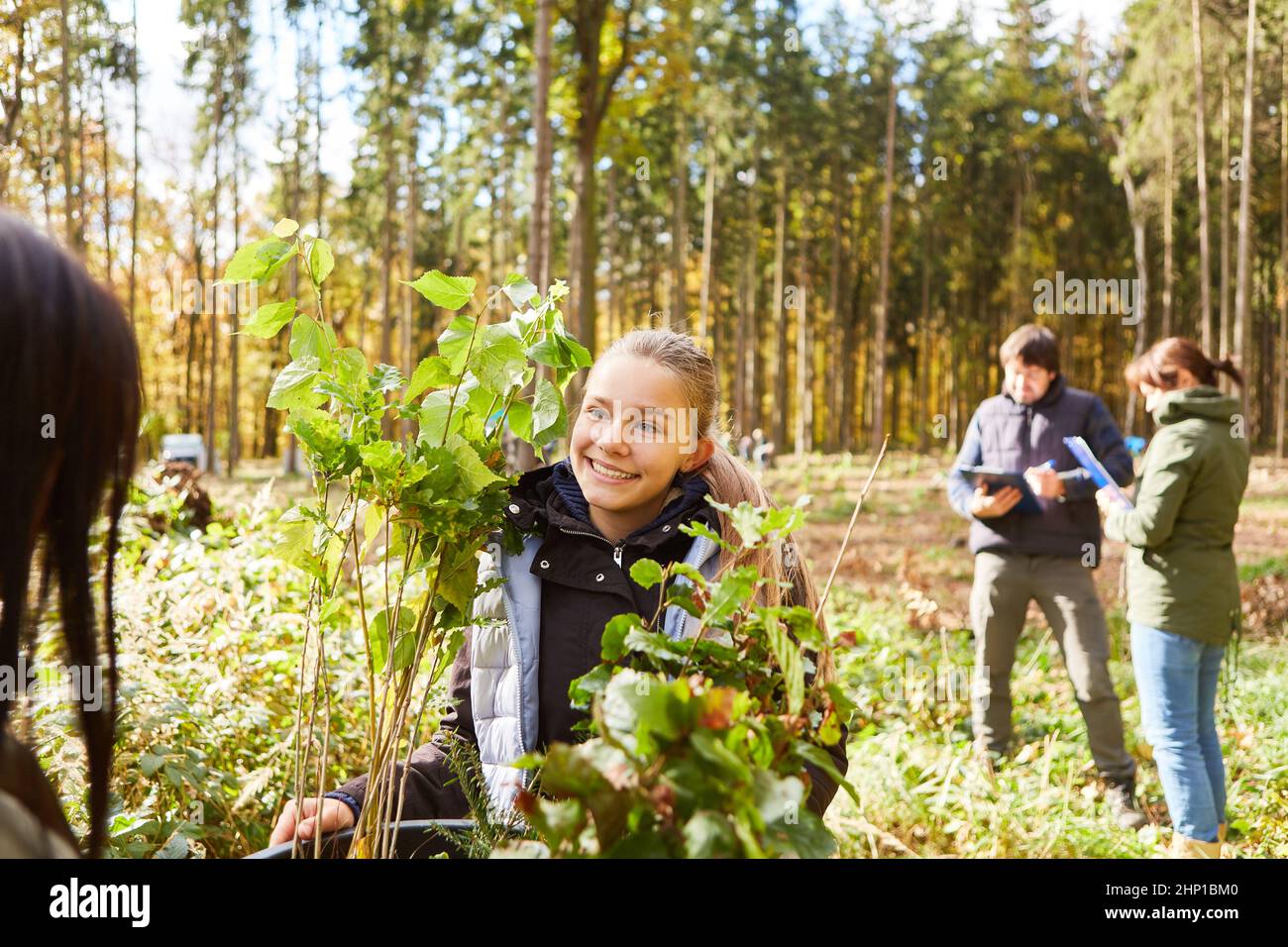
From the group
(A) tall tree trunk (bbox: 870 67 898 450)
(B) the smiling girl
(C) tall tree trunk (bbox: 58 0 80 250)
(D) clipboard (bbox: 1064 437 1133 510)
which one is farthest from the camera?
(A) tall tree trunk (bbox: 870 67 898 450)

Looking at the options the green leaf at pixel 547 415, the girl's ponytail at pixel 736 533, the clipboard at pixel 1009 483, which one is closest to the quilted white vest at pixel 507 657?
the girl's ponytail at pixel 736 533

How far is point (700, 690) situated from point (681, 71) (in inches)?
427

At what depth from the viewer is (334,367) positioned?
1385mm

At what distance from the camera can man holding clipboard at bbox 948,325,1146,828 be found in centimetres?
462

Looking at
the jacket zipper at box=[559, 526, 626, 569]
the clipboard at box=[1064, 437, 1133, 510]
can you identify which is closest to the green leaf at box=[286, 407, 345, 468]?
the jacket zipper at box=[559, 526, 626, 569]

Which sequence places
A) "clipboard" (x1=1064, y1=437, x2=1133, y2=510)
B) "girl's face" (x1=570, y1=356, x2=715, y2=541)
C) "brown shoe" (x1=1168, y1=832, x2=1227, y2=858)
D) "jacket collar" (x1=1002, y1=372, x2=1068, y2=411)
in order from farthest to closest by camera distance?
"jacket collar" (x1=1002, y1=372, x2=1068, y2=411)
"clipboard" (x1=1064, y1=437, x2=1133, y2=510)
"brown shoe" (x1=1168, y1=832, x2=1227, y2=858)
"girl's face" (x1=570, y1=356, x2=715, y2=541)

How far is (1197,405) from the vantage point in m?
3.84

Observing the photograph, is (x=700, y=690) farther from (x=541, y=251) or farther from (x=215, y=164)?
(x=215, y=164)

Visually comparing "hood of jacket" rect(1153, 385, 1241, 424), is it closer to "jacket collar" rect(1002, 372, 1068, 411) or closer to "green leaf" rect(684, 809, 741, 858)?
"jacket collar" rect(1002, 372, 1068, 411)

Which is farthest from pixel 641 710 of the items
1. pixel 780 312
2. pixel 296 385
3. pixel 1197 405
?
pixel 780 312

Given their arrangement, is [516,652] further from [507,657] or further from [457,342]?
[457,342]

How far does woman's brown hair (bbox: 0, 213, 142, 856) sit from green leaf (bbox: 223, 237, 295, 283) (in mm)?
382

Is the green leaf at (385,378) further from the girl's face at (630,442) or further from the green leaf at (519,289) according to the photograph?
the girl's face at (630,442)
